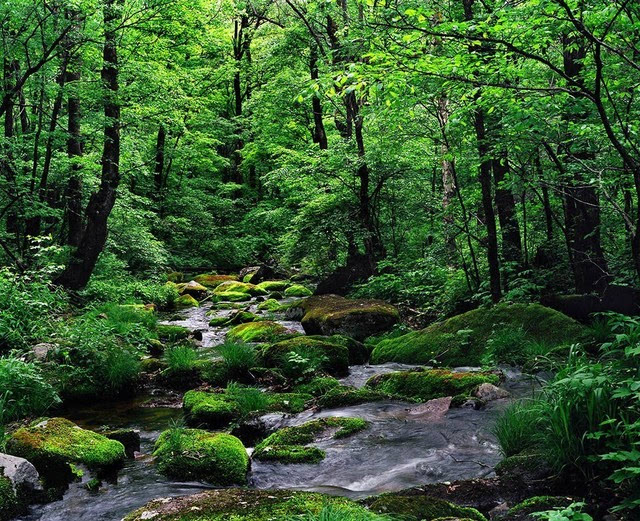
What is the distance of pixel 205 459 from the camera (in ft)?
17.0

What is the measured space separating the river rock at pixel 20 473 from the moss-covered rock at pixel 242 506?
1.36 metres

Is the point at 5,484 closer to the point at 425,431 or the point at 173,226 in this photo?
the point at 425,431

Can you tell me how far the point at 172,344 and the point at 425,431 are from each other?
23.6 ft

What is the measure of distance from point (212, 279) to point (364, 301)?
492 inches

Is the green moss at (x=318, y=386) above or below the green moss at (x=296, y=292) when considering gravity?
below

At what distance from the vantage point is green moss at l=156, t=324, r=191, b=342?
41.5ft

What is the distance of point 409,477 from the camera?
509cm

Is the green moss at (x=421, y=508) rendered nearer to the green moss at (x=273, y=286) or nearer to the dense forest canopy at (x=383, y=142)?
the dense forest canopy at (x=383, y=142)

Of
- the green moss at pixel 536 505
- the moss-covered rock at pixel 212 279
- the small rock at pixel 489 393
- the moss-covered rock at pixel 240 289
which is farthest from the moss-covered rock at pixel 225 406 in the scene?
the moss-covered rock at pixel 212 279

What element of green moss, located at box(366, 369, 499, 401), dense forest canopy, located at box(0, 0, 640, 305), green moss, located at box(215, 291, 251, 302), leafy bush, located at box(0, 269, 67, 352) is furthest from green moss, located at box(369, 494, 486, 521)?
green moss, located at box(215, 291, 251, 302)

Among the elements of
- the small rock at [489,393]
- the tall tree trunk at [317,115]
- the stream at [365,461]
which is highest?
the tall tree trunk at [317,115]

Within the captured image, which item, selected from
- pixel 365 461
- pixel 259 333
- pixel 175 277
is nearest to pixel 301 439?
pixel 365 461

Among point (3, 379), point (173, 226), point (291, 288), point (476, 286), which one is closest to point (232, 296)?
point (291, 288)

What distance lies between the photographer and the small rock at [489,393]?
666cm
